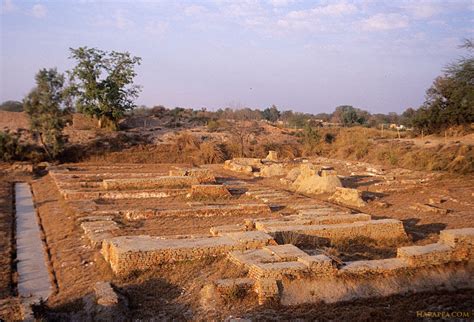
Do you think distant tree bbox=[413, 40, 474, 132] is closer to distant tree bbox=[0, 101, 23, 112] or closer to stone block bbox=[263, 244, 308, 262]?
stone block bbox=[263, 244, 308, 262]

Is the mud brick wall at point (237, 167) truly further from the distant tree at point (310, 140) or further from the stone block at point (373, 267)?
the stone block at point (373, 267)

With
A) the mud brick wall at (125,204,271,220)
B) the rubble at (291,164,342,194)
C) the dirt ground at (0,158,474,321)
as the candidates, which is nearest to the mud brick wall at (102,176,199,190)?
the dirt ground at (0,158,474,321)

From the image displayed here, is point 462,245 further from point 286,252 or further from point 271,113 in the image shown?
point 271,113

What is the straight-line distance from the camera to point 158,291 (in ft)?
20.5

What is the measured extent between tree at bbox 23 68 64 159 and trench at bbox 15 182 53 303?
9.23m

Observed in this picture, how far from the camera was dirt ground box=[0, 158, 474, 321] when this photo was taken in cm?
552

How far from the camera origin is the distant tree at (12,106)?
4017cm

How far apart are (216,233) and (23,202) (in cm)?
773

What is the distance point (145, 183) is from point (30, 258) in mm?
6620

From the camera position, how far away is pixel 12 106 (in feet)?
136

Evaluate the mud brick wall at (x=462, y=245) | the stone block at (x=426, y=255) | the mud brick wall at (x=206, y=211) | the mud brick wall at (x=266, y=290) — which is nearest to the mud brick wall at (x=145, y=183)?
the mud brick wall at (x=206, y=211)

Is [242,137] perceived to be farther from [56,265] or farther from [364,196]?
[56,265]

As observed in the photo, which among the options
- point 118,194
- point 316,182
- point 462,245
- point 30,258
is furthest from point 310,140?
point 30,258

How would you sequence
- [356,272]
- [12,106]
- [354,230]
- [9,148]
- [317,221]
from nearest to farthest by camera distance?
[356,272]
[354,230]
[317,221]
[9,148]
[12,106]
